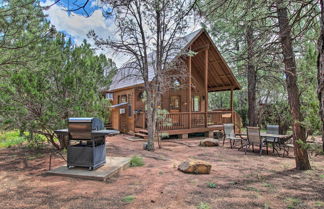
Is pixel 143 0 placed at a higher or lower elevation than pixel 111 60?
higher

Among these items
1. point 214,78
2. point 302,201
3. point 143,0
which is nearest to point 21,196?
point 302,201

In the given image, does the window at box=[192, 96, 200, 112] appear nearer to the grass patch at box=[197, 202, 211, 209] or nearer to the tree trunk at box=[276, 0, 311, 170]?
the tree trunk at box=[276, 0, 311, 170]

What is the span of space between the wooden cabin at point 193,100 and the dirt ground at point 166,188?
6165mm

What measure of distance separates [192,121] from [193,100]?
2.81m

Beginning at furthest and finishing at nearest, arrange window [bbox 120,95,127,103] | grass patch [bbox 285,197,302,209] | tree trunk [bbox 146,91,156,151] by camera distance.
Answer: window [bbox 120,95,127,103] < tree trunk [bbox 146,91,156,151] < grass patch [bbox 285,197,302,209]

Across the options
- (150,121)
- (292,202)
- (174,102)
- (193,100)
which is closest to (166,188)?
(292,202)

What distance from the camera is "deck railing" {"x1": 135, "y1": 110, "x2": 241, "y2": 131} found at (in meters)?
11.4

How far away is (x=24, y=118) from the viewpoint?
566 centimetres

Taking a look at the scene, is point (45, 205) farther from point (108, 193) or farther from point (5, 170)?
point (5, 170)

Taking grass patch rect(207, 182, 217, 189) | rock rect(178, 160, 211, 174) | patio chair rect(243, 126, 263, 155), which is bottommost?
grass patch rect(207, 182, 217, 189)

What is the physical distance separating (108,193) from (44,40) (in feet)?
14.2

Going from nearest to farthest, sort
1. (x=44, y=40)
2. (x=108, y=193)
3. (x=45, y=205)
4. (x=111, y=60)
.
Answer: (x=45, y=205) < (x=108, y=193) < (x=44, y=40) < (x=111, y=60)

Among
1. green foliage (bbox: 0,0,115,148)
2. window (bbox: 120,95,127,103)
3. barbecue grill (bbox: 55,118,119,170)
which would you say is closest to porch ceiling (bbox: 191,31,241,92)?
window (bbox: 120,95,127,103)

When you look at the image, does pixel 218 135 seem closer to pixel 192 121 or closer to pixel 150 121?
pixel 192 121
